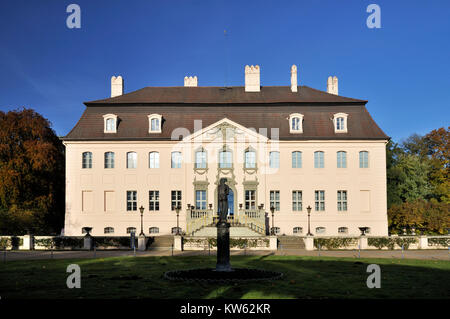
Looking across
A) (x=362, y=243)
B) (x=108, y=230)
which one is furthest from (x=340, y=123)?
(x=108, y=230)

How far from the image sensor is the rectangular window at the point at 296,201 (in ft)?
136

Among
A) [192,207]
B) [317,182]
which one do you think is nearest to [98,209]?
[192,207]

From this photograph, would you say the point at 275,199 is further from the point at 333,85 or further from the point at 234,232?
the point at 333,85

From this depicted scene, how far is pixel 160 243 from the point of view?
34.8 metres

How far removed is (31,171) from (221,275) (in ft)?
104

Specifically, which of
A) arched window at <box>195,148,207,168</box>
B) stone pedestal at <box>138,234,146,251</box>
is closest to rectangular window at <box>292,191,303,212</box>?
arched window at <box>195,148,207,168</box>

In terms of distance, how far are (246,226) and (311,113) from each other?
41.5 ft

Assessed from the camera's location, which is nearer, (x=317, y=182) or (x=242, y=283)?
(x=242, y=283)

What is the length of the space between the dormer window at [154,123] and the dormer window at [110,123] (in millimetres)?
3018

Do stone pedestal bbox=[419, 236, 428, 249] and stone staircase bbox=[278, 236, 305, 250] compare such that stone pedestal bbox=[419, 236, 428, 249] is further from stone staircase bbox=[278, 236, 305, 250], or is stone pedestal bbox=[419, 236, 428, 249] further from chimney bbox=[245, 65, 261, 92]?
chimney bbox=[245, 65, 261, 92]

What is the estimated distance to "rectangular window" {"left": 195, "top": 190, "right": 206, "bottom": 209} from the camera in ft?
136

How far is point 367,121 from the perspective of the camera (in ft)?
140
